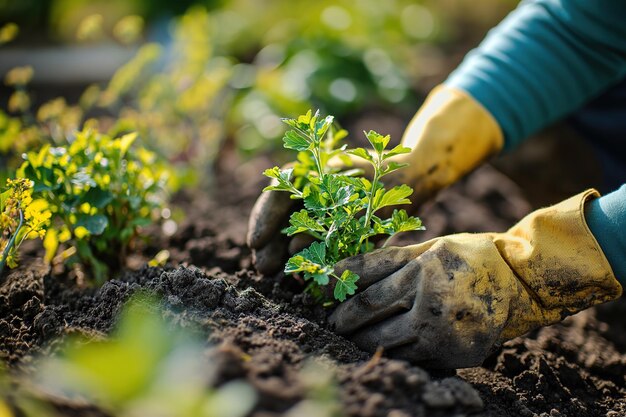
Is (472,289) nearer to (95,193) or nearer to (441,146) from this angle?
Answer: (441,146)

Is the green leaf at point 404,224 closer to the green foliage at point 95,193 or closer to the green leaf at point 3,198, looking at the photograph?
the green foliage at point 95,193

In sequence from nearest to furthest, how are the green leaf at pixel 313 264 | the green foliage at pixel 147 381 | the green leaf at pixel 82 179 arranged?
the green foliage at pixel 147 381, the green leaf at pixel 313 264, the green leaf at pixel 82 179

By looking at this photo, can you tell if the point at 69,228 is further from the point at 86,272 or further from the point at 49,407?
the point at 49,407

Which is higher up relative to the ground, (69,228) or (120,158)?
(120,158)

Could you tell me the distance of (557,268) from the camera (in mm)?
1531

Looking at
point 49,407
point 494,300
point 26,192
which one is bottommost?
point 494,300

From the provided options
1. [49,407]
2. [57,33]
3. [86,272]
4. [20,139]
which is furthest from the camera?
[57,33]

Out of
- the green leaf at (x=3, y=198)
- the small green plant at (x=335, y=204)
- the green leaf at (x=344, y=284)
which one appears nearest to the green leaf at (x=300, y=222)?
the small green plant at (x=335, y=204)

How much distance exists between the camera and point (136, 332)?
37.4 inches

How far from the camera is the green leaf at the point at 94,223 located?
1667 millimetres

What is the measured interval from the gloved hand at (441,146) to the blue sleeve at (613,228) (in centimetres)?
58

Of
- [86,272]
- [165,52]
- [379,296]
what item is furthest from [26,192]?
[165,52]

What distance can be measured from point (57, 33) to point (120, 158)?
4.65m

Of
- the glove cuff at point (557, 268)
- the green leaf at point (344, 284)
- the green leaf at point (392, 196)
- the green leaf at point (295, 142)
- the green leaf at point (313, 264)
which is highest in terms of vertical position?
the green leaf at point (295, 142)
